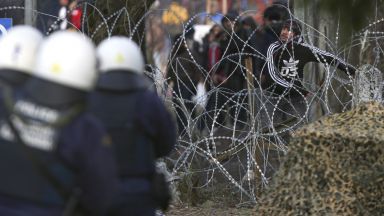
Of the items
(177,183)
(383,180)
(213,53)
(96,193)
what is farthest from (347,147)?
(213,53)

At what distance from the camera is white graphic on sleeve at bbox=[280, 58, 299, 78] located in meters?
10.3

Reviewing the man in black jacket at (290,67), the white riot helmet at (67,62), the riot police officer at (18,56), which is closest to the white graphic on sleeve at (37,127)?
the white riot helmet at (67,62)

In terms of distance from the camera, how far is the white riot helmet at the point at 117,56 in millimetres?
5410

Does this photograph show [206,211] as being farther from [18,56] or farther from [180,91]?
[18,56]

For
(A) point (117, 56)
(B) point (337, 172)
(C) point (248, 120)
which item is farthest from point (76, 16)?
(A) point (117, 56)

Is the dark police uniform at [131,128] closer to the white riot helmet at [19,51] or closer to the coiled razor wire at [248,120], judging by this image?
the white riot helmet at [19,51]

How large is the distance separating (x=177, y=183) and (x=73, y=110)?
17.9 ft

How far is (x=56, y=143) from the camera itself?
465 cm

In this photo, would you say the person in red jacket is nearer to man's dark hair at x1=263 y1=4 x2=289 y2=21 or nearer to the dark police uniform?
man's dark hair at x1=263 y1=4 x2=289 y2=21

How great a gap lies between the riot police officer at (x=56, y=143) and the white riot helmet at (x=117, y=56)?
575mm

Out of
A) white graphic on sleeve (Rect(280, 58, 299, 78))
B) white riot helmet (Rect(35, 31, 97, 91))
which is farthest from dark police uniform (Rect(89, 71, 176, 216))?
white graphic on sleeve (Rect(280, 58, 299, 78))

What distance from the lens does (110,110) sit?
5.38 m

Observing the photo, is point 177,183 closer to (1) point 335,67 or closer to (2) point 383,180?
(1) point 335,67

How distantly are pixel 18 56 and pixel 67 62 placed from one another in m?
0.43
